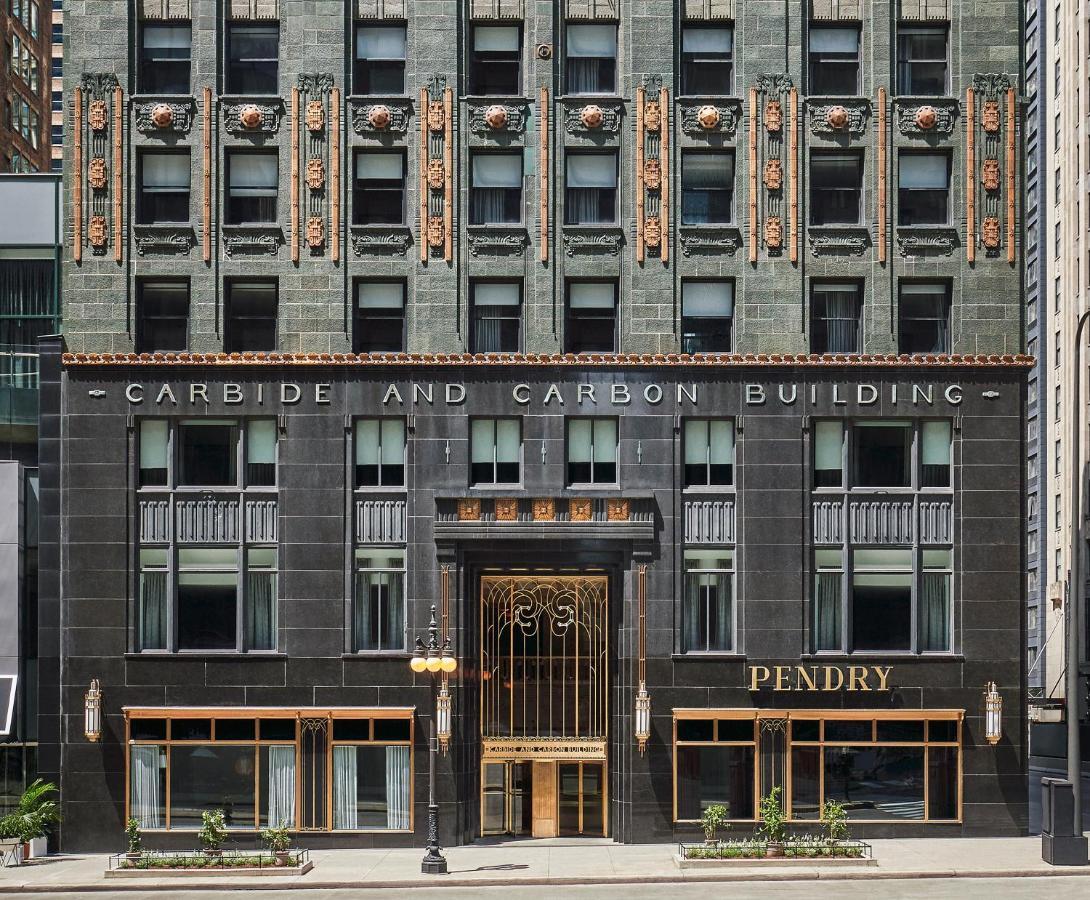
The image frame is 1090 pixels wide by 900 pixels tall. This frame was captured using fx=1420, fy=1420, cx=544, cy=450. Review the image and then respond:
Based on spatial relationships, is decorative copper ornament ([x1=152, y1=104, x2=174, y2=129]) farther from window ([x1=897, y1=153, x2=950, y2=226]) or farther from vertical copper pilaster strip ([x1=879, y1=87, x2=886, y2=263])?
window ([x1=897, y1=153, x2=950, y2=226])

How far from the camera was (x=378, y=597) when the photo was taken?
1574 inches

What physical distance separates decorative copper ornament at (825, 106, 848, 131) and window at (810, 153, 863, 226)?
0.86 m

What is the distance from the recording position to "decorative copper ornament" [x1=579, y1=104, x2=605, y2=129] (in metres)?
40.3

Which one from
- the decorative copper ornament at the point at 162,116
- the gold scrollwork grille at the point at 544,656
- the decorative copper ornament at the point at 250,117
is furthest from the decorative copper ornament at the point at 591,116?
the gold scrollwork grille at the point at 544,656

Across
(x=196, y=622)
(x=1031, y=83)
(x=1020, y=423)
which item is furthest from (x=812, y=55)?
(x=1031, y=83)

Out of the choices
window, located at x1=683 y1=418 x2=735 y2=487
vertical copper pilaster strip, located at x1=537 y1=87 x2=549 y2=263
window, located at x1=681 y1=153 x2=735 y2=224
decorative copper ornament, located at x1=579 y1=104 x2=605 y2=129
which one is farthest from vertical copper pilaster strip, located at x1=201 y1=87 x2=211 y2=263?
Result: window, located at x1=683 y1=418 x2=735 y2=487

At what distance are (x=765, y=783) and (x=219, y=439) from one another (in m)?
18.1

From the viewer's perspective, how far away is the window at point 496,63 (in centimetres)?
4112

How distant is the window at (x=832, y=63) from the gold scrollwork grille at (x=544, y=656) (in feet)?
51.2

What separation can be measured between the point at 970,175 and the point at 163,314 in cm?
2332

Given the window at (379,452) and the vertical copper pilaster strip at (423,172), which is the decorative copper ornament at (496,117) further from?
the window at (379,452)

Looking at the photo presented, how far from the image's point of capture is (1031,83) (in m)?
82.3

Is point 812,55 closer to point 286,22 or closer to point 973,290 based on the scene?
point 973,290

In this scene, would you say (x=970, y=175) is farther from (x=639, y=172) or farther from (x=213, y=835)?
(x=213, y=835)
